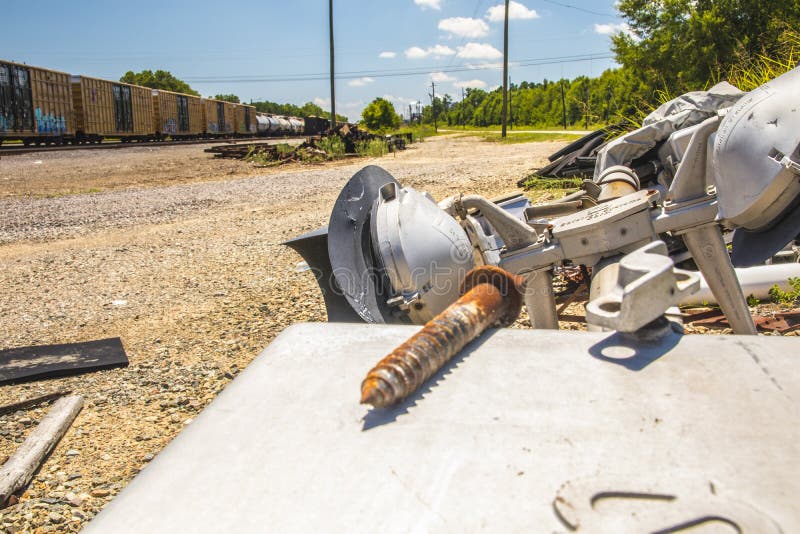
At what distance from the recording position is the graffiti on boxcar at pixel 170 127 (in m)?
35.1

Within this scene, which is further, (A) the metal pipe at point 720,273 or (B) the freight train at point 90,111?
(B) the freight train at point 90,111

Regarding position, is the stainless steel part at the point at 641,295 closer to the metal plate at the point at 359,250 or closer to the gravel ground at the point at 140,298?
the metal plate at the point at 359,250

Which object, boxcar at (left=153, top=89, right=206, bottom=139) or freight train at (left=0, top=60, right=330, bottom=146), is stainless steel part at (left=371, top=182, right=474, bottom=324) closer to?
freight train at (left=0, top=60, right=330, bottom=146)

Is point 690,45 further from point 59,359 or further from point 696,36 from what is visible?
point 59,359

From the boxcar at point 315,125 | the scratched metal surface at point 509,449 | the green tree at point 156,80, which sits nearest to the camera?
the scratched metal surface at point 509,449

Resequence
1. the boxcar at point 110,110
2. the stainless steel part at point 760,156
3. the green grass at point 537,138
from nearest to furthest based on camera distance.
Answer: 1. the stainless steel part at point 760,156
2. the green grass at point 537,138
3. the boxcar at point 110,110

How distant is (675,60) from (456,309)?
14329mm

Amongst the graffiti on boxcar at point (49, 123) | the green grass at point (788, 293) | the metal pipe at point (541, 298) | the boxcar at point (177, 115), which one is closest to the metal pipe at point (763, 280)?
the green grass at point (788, 293)

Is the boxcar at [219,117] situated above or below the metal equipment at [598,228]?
above

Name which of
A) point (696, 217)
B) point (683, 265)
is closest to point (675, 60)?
point (683, 265)

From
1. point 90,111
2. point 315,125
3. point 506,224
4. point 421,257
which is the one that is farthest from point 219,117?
point 421,257

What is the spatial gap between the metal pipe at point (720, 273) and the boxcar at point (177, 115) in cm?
3468

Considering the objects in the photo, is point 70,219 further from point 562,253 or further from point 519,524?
point 519,524

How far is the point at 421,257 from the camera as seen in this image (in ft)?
8.89
